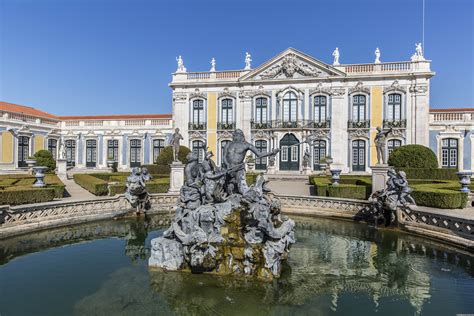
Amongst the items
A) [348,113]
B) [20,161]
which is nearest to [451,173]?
[348,113]

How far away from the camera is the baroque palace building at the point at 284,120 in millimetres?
26203

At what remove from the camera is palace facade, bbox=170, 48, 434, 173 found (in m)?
26.5

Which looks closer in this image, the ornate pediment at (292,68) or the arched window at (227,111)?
the ornate pediment at (292,68)

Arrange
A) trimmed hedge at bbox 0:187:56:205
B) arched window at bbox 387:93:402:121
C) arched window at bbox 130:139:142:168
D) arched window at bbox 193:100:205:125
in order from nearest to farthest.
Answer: trimmed hedge at bbox 0:187:56:205
arched window at bbox 387:93:402:121
arched window at bbox 193:100:205:125
arched window at bbox 130:139:142:168

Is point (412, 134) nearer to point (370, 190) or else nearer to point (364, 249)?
point (370, 190)

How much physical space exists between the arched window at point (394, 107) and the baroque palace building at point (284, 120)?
0.08m

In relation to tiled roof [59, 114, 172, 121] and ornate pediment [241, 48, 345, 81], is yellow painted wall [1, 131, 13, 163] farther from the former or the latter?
ornate pediment [241, 48, 345, 81]

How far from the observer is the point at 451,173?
1934 cm

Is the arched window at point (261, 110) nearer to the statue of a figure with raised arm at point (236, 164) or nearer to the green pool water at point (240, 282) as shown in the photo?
the green pool water at point (240, 282)

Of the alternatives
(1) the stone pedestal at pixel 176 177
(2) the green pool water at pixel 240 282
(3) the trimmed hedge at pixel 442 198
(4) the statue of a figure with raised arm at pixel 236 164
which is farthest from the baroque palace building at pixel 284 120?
(2) the green pool water at pixel 240 282

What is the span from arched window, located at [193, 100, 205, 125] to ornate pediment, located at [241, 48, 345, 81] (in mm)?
4617

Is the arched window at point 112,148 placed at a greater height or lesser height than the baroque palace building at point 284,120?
lesser

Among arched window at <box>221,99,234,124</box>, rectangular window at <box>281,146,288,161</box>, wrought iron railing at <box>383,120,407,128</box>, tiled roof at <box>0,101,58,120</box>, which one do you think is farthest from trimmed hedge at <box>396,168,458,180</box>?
tiled roof at <box>0,101,58,120</box>

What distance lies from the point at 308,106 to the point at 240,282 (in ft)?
80.0
